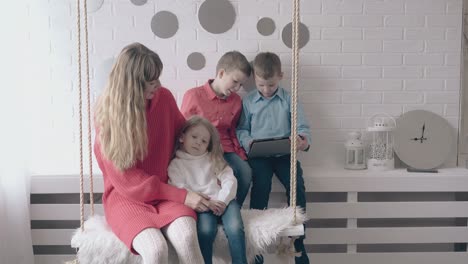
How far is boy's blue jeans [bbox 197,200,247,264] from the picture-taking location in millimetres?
1809

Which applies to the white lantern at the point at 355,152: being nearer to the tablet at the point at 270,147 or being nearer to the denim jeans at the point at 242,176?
the tablet at the point at 270,147

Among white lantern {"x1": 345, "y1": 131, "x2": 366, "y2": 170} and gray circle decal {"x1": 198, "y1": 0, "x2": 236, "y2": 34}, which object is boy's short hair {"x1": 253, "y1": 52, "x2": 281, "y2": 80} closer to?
gray circle decal {"x1": 198, "y1": 0, "x2": 236, "y2": 34}

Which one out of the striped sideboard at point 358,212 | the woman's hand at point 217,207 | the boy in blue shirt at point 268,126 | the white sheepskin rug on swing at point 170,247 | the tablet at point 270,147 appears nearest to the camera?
the white sheepskin rug on swing at point 170,247

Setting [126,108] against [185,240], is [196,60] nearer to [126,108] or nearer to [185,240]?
[126,108]

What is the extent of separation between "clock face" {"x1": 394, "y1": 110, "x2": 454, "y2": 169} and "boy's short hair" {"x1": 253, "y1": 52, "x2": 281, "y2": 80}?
78 centimetres

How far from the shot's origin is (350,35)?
2537 mm

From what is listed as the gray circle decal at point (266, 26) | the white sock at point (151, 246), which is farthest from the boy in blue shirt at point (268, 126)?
the white sock at point (151, 246)

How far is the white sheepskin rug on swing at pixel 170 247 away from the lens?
5.80 feet

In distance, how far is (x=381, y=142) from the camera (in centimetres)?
255

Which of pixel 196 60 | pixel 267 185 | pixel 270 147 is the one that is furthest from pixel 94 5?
pixel 267 185

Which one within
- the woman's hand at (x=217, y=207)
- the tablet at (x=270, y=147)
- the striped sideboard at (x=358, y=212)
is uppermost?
the tablet at (x=270, y=147)

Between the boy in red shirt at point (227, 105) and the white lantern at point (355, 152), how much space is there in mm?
598

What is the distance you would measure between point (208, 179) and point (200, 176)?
0.12 feet

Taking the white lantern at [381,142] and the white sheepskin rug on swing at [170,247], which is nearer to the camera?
the white sheepskin rug on swing at [170,247]
